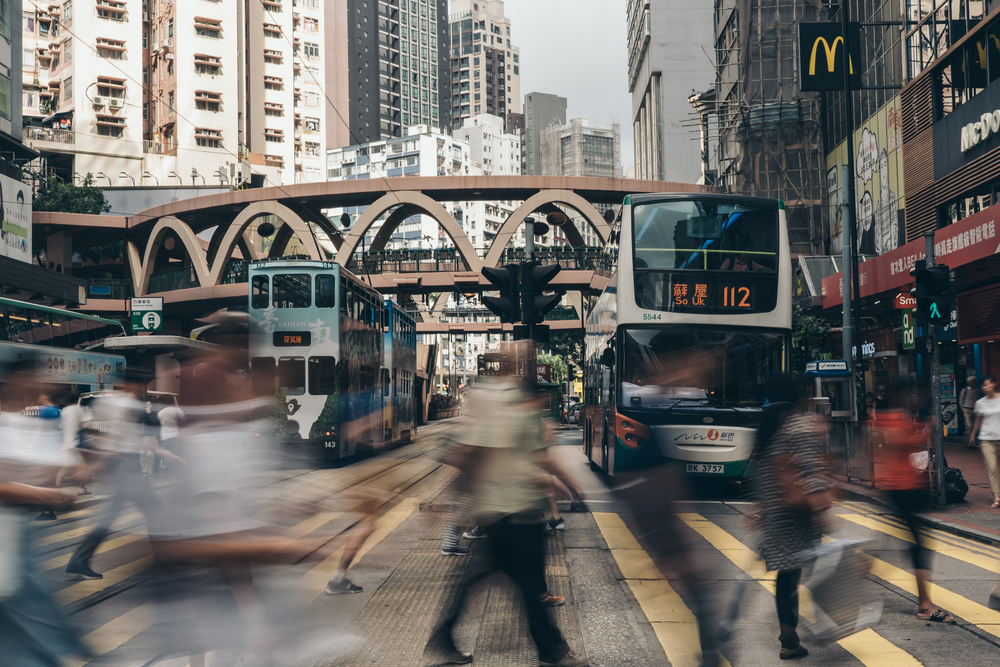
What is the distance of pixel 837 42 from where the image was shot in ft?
91.2

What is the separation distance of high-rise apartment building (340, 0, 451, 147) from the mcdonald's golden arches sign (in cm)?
8329

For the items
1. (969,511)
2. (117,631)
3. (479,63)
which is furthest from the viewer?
(479,63)

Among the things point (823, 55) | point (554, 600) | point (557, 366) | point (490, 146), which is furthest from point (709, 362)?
point (490, 146)

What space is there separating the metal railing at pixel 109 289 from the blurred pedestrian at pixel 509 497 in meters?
47.8

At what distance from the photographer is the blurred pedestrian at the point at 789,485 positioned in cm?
455

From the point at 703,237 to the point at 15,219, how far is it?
99.8 feet

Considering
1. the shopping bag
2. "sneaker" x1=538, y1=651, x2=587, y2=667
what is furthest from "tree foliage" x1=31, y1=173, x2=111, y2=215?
the shopping bag

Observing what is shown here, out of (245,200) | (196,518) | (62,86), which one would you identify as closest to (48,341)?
(196,518)

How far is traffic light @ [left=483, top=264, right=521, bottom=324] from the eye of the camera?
1072 centimetres

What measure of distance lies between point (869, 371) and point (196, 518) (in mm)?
29600

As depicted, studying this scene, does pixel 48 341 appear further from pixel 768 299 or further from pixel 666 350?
pixel 768 299

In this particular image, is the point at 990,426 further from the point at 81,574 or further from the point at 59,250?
the point at 59,250

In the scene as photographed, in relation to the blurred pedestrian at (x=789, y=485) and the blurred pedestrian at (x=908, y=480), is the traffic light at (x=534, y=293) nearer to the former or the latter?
the blurred pedestrian at (x=908, y=480)

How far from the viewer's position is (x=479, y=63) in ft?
545
